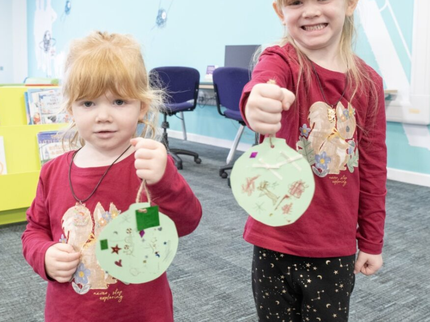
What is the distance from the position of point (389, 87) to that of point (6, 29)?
26.9 ft

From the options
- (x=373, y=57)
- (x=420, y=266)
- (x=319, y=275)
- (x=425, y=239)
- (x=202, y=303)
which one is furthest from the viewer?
(x=373, y=57)

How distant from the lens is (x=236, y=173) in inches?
23.4

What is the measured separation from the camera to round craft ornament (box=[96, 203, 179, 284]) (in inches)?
23.4

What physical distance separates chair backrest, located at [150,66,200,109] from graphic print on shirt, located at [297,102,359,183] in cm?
325

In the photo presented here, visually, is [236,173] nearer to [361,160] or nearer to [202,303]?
[361,160]

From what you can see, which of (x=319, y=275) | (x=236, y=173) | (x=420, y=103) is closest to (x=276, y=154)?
(x=236, y=173)

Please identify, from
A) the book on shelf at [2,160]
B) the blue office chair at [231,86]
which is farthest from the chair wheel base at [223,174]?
the book on shelf at [2,160]

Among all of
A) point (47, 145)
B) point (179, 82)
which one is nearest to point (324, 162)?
point (47, 145)

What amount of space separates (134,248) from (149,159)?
12cm

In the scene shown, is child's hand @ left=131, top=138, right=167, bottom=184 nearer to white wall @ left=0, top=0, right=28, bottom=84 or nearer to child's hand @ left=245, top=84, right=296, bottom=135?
child's hand @ left=245, top=84, right=296, bottom=135

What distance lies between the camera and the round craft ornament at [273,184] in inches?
22.7

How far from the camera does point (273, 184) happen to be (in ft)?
1.91

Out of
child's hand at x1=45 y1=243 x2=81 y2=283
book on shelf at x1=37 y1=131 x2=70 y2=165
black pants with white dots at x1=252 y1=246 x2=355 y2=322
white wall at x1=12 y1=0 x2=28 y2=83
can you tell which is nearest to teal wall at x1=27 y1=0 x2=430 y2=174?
book on shelf at x1=37 y1=131 x2=70 y2=165

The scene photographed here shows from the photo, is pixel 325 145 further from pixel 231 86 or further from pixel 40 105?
pixel 231 86
